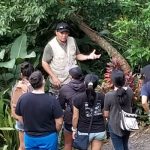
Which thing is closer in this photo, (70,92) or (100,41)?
(70,92)

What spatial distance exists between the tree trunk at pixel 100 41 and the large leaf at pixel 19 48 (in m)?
1.24

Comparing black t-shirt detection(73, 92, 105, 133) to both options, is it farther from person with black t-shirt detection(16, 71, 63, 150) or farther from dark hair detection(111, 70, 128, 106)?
person with black t-shirt detection(16, 71, 63, 150)

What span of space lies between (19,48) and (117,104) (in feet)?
13.4

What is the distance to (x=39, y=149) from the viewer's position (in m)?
6.13

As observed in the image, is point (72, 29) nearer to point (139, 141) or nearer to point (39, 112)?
point (139, 141)

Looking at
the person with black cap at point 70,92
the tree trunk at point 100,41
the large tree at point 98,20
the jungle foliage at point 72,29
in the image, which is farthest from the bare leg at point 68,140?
the tree trunk at point 100,41

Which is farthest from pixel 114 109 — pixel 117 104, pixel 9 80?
pixel 9 80

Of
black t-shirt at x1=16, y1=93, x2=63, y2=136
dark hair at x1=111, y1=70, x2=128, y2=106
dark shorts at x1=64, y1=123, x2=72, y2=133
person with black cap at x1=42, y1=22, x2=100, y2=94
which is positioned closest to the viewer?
black t-shirt at x1=16, y1=93, x2=63, y2=136

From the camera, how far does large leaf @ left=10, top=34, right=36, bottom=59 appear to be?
9850 mm

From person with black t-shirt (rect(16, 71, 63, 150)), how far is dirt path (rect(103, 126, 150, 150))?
2.54 m

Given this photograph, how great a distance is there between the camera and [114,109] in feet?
21.3

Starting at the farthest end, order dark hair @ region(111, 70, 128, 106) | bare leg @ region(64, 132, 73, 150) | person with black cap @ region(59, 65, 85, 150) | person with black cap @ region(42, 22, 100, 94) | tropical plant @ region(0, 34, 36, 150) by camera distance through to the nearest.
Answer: tropical plant @ region(0, 34, 36, 150) → person with black cap @ region(42, 22, 100, 94) → bare leg @ region(64, 132, 73, 150) → person with black cap @ region(59, 65, 85, 150) → dark hair @ region(111, 70, 128, 106)

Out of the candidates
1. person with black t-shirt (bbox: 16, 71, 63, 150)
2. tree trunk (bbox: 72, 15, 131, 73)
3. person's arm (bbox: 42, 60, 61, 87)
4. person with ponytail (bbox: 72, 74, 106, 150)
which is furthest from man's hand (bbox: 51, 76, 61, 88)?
tree trunk (bbox: 72, 15, 131, 73)

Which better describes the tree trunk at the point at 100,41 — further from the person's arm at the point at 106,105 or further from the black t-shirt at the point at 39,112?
the black t-shirt at the point at 39,112
